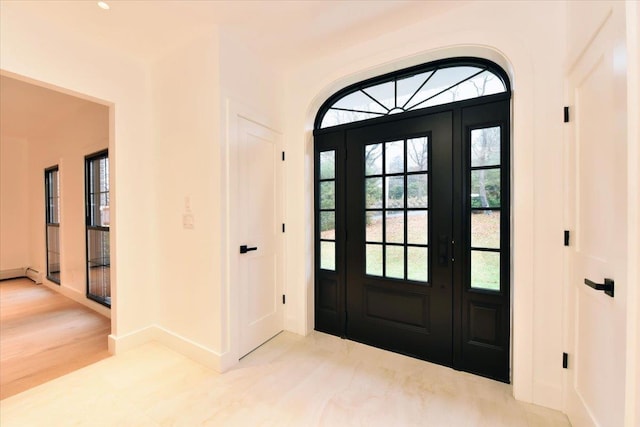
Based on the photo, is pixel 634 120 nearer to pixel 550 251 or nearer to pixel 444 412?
pixel 550 251

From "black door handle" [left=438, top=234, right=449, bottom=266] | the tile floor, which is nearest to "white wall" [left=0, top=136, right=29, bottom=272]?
the tile floor

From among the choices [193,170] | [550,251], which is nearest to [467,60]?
[550,251]

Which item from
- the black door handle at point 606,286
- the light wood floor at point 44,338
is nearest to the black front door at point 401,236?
the black door handle at point 606,286

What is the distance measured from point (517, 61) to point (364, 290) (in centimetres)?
222

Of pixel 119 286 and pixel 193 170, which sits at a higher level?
pixel 193 170

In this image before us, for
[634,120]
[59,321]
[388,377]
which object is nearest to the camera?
[634,120]

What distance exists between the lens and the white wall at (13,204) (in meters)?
5.17

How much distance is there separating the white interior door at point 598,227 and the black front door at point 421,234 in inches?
16.4

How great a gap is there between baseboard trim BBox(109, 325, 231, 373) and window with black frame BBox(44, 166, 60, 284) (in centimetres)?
352

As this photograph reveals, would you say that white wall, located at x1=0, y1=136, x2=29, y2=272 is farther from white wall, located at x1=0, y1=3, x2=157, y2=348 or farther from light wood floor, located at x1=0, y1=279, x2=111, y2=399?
white wall, located at x1=0, y1=3, x2=157, y2=348

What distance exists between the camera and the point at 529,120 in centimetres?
179

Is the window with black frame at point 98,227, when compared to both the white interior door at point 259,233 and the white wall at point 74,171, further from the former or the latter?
the white interior door at point 259,233

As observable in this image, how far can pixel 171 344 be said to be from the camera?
2.54m

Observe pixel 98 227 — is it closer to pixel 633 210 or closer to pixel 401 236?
pixel 401 236
